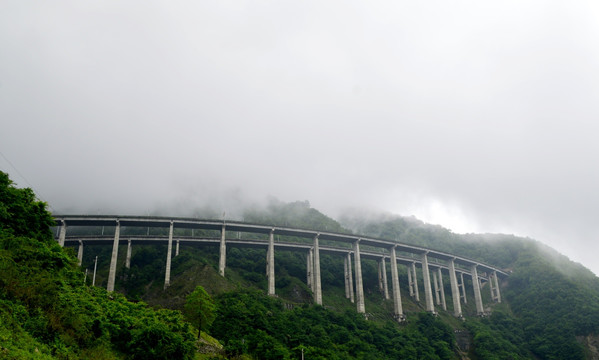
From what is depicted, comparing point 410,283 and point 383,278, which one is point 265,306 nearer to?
point 383,278

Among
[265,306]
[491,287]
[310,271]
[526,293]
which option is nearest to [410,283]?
[310,271]

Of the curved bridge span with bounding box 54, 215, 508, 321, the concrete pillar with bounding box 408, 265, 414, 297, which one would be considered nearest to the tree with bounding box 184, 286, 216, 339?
the curved bridge span with bounding box 54, 215, 508, 321

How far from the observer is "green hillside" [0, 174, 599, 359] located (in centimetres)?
2492

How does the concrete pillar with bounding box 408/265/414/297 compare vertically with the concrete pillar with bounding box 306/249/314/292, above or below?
below

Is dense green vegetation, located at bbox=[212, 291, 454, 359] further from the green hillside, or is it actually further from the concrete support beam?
the concrete support beam

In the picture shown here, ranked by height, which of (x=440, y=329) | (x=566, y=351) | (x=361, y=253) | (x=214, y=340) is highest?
(x=361, y=253)

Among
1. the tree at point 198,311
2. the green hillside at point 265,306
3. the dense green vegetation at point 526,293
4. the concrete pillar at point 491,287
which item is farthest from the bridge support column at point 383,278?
the tree at point 198,311

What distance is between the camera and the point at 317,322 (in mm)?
58781

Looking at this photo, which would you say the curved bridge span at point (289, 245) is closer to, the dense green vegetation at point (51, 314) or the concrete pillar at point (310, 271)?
the concrete pillar at point (310, 271)

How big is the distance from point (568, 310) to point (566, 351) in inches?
514

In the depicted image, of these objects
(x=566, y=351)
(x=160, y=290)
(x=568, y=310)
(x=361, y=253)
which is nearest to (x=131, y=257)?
(x=160, y=290)

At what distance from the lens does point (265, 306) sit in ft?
187

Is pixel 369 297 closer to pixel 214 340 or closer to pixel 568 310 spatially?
pixel 568 310

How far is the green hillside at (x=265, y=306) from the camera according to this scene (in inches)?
981
